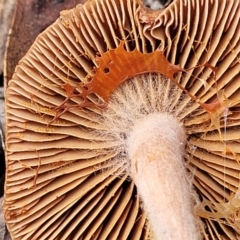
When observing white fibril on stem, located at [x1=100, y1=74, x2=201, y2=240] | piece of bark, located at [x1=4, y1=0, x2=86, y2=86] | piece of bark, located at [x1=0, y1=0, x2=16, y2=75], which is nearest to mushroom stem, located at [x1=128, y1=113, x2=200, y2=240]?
white fibril on stem, located at [x1=100, y1=74, x2=201, y2=240]

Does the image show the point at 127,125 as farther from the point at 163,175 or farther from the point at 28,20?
the point at 28,20

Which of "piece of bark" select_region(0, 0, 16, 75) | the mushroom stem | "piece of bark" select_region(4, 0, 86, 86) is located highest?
"piece of bark" select_region(0, 0, 16, 75)

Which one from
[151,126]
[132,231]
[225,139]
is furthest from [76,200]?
[225,139]

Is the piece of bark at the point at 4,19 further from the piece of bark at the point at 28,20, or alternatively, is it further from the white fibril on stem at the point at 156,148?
the white fibril on stem at the point at 156,148

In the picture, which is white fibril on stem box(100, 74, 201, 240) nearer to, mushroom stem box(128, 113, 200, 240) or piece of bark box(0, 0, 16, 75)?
mushroom stem box(128, 113, 200, 240)

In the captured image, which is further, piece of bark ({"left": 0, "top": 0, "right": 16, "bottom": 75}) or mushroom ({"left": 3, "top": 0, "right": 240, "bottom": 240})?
piece of bark ({"left": 0, "top": 0, "right": 16, "bottom": 75})

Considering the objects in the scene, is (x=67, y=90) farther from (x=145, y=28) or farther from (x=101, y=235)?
(x=101, y=235)

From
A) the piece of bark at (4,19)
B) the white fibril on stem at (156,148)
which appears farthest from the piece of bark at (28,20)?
the white fibril on stem at (156,148)
